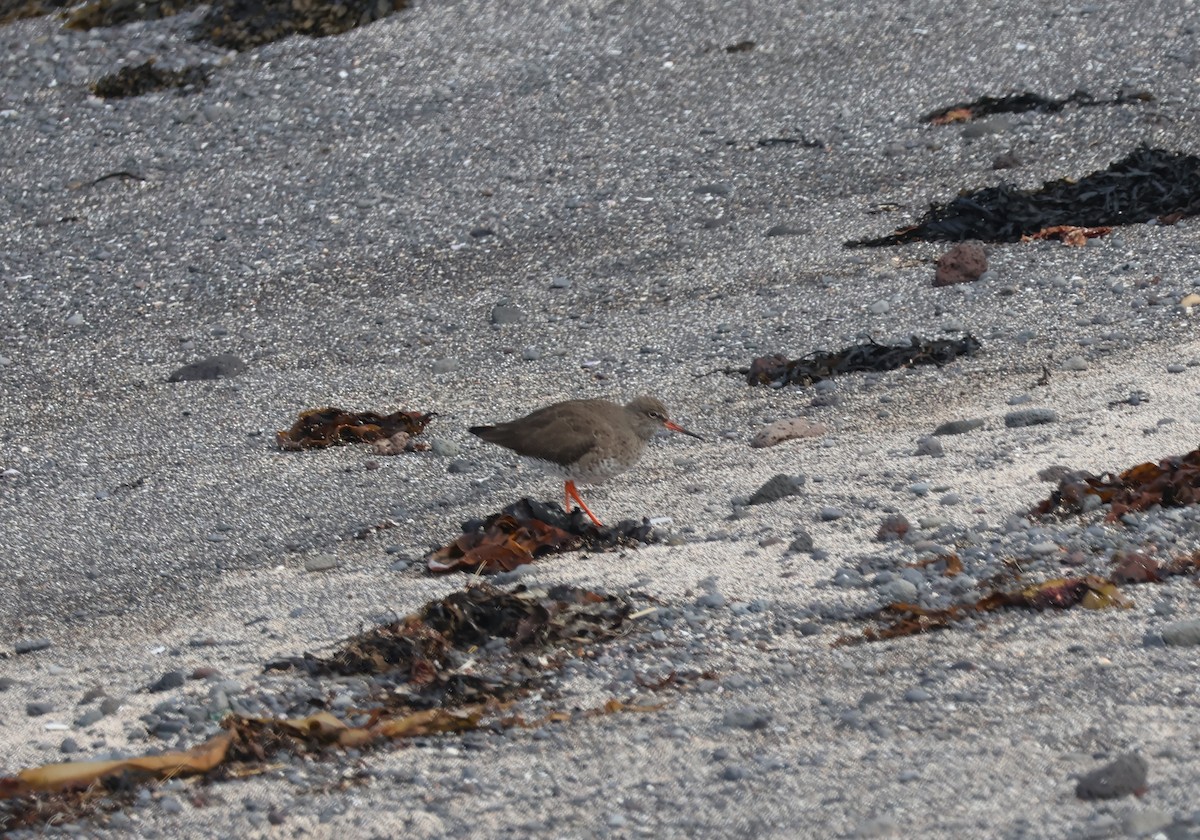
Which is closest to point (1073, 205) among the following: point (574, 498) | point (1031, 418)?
point (1031, 418)

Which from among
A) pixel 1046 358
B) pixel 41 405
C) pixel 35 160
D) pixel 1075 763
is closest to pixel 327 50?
pixel 35 160

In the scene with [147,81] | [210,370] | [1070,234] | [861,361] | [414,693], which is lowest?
[210,370]

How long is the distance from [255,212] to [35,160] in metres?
2.97

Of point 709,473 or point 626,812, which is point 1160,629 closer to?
point 626,812

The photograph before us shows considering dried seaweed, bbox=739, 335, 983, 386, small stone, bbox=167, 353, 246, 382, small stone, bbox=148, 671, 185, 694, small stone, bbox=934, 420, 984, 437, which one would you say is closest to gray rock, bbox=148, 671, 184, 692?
small stone, bbox=148, 671, 185, 694

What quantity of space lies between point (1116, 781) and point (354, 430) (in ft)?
20.0

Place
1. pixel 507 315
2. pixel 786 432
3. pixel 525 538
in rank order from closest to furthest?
1. pixel 525 538
2. pixel 786 432
3. pixel 507 315

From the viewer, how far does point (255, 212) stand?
46.9 feet

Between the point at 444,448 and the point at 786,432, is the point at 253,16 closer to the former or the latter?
the point at 444,448

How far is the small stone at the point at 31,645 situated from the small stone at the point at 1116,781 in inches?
181

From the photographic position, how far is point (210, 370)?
440 inches

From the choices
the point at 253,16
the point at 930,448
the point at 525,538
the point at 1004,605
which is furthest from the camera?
the point at 253,16

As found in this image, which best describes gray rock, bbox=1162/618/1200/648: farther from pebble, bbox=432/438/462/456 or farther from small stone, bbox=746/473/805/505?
pebble, bbox=432/438/462/456

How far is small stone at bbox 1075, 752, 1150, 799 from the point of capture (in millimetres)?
4238
